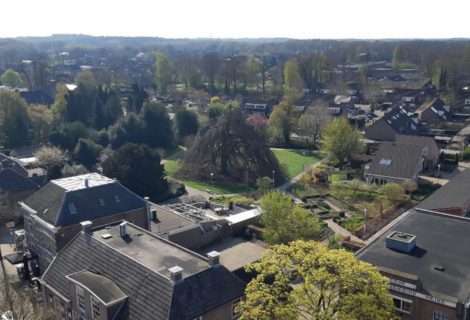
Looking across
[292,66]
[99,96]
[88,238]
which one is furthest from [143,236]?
[292,66]

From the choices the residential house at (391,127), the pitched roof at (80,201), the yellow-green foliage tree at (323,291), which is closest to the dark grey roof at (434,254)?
the yellow-green foliage tree at (323,291)

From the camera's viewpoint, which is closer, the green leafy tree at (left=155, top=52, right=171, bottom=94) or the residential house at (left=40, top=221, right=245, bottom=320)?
the residential house at (left=40, top=221, right=245, bottom=320)

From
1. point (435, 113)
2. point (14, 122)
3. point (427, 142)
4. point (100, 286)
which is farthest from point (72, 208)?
point (435, 113)

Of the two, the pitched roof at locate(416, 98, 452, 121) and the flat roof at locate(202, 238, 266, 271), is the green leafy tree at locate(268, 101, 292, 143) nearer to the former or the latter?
the pitched roof at locate(416, 98, 452, 121)

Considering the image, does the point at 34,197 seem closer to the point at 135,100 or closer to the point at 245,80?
the point at 135,100

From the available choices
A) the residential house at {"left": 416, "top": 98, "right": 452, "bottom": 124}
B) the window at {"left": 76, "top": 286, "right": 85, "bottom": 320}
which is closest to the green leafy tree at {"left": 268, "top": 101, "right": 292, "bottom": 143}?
the residential house at {"left": 416, "top": 98, "right": 452, "bottom": 124}

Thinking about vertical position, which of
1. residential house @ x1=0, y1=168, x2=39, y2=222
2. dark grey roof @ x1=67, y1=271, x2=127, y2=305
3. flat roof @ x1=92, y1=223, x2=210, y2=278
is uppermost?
flat roof @ x1=92, y1=223, x2=210, y2=278

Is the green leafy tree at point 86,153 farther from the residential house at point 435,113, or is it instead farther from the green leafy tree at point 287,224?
the residential house at point 435,113
